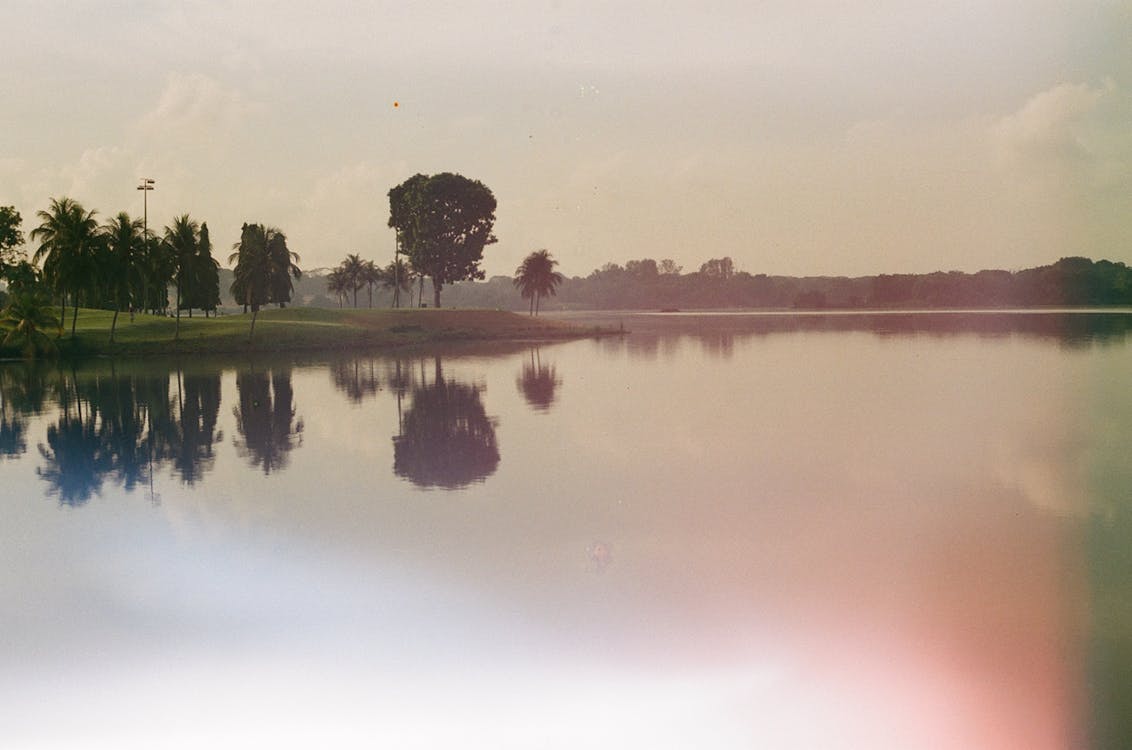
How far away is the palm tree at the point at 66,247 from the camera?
150ft

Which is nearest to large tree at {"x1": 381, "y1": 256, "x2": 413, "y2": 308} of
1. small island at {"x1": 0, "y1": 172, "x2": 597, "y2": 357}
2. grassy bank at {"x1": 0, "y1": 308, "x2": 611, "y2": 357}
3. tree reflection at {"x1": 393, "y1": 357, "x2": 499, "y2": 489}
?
small island at {"x1": 0, "y1": 172, "x2": 597, "y2": 357}

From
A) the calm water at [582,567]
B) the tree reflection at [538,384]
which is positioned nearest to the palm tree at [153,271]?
the tree reflection at [538,384]

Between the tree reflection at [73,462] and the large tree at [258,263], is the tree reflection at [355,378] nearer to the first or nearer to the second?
the tree reflection at [73,462]

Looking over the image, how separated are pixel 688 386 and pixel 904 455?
12.5 metres

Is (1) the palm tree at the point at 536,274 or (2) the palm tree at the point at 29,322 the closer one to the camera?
(2) the palm tree at the point at 29,322

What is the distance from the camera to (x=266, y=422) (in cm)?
2373

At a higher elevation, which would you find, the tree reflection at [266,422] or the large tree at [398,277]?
the large tree at [398,277]

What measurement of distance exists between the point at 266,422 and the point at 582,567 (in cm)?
1472

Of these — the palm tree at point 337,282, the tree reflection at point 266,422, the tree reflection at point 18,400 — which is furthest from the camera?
the palm tree at point 337,282

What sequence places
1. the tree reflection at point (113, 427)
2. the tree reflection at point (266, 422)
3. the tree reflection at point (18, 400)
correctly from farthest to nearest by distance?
the tree reflection at point (18, 400), the tree reflection at point (266, 422), the tree reflection at point (113, 427)

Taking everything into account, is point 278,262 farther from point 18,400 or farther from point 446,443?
point 446,443

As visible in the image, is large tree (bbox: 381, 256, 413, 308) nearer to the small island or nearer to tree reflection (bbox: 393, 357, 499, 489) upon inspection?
the small island

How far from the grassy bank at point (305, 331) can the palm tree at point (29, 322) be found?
956mm

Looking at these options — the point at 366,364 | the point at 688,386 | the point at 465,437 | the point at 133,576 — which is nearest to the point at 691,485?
the point at 465,437
